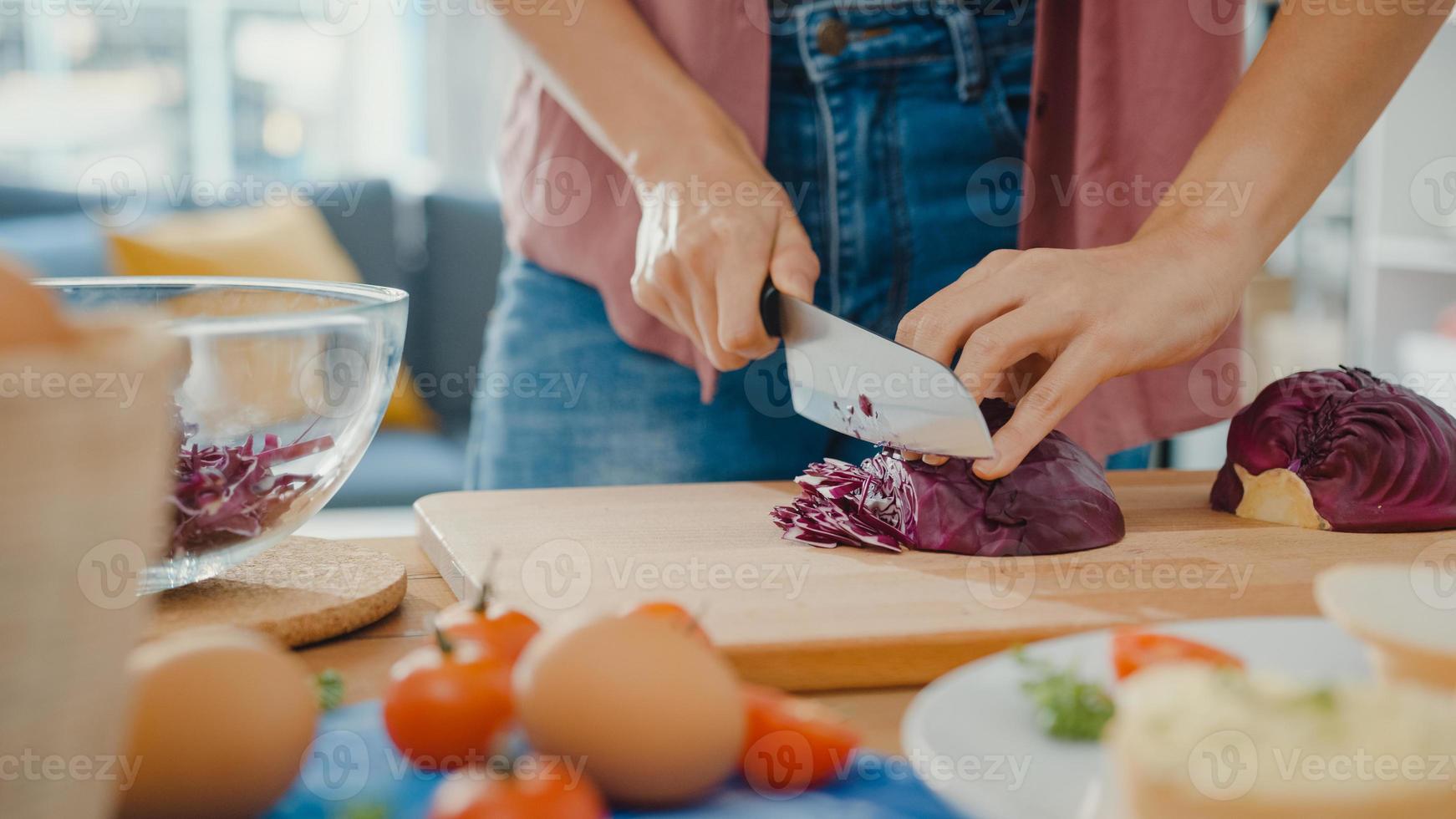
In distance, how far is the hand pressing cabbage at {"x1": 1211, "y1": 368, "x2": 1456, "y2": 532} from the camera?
3.77 feet

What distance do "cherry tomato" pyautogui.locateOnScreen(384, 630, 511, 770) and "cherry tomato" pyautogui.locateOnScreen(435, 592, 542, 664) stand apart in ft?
0.21

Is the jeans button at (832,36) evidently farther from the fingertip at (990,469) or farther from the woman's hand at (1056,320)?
the fingertip at (990,469)

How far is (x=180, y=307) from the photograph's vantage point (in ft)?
3.32

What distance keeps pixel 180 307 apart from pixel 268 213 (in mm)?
2803

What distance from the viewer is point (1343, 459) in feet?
3.80

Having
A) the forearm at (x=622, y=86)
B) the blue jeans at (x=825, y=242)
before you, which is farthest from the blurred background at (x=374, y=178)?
the forearm at (x=622, y=86)

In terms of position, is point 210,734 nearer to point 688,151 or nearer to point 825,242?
point 688,151

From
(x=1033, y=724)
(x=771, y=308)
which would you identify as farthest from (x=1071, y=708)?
(x=771, y=308)

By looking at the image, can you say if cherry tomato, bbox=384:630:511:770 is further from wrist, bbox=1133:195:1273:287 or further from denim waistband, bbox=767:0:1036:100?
denim waistband, bbox=767:0:1036:100

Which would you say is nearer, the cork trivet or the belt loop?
the cork trivet

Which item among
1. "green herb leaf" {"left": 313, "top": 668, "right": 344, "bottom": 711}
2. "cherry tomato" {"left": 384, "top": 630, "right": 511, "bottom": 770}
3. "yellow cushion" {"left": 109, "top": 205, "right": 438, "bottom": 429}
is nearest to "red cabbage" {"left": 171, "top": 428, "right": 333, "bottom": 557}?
"green herb leaf" {"left": 313, "top": 668, "right": 344, "bottom": 711}

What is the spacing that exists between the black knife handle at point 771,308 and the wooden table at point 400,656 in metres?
0.40

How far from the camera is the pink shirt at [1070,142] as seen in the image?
1367 millimetres

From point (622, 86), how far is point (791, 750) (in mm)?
900
